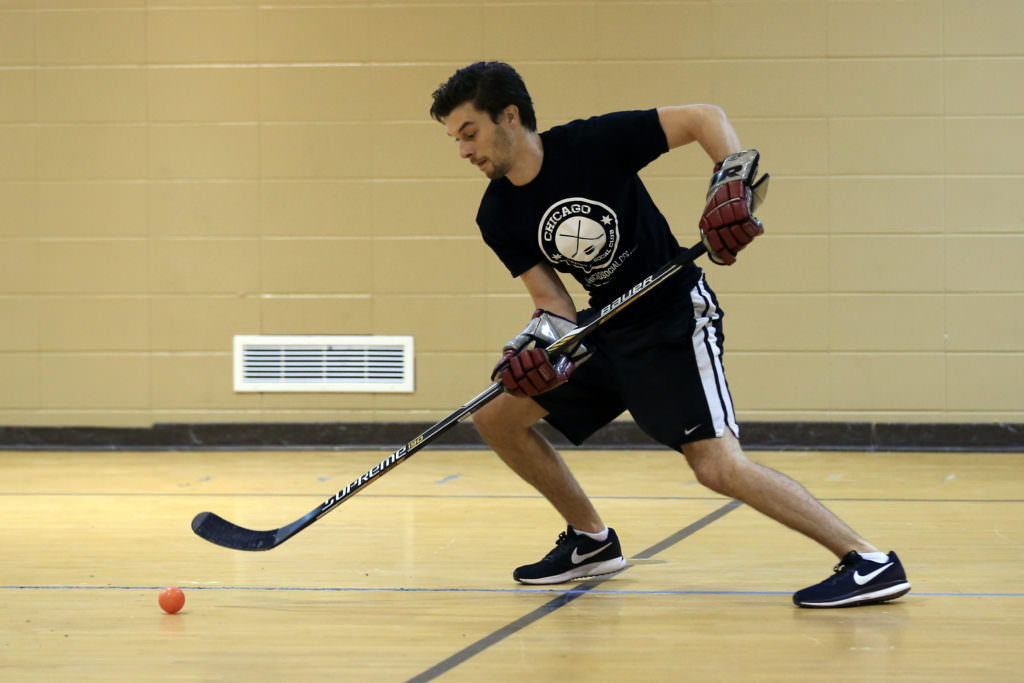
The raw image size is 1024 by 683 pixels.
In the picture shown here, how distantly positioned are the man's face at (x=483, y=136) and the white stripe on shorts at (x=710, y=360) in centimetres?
47

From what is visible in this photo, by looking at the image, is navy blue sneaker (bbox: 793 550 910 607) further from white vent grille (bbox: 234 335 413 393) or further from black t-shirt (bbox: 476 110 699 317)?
white vent grille (bbox: 234 335 413 393)

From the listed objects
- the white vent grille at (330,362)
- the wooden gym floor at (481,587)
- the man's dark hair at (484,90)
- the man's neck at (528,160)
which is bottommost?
the wooden gym floor at (481,587)

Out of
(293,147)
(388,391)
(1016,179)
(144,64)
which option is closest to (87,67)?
(144,64)

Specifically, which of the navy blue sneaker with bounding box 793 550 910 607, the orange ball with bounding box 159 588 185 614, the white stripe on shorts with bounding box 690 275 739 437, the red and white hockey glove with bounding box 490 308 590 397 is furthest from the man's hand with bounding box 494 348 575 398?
the orange ball with bounding box 159 588 185 614

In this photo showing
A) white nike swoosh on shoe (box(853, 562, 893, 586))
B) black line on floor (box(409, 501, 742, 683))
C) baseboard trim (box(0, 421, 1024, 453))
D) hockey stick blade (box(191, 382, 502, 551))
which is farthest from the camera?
baseboard trim (box(0, 421, 1024, 453))

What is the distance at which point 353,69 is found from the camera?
16.8 feet

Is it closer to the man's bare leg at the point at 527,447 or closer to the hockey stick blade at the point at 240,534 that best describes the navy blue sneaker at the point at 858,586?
the man's bare leg at the point at 527,447

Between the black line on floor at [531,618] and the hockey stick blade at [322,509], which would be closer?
the black line on floor at [531,618]

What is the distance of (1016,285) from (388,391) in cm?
262

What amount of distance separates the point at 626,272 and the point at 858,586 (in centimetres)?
75

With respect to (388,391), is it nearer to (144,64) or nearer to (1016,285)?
(144,64)

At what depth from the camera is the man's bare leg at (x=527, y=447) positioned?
8.50 ft

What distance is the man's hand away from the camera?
2328 mm

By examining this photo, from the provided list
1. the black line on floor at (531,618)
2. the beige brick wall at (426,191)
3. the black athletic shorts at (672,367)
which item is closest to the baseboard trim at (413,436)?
the beige brick wall at (426,191)
